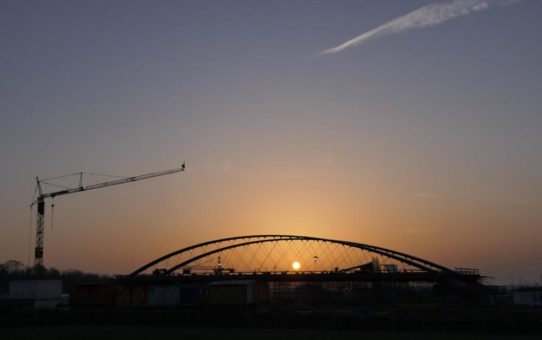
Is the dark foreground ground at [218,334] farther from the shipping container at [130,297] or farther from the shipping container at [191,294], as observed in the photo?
the shipping container at [130,297]

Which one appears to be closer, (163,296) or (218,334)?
(218,334)

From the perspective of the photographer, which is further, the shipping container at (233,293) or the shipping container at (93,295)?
the shipping container at (93,295)

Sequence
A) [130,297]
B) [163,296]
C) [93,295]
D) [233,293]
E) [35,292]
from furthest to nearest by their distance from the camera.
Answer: [35,292] < [130,297] < [163,296] < [93,295] < [233,293]

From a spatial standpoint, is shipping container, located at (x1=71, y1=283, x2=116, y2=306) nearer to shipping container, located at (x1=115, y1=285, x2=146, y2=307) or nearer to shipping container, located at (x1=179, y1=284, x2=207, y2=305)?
shipping container, located at (x1=115, y1=285, x2=146, y2=307)

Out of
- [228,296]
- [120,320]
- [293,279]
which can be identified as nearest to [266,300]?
[228,296]

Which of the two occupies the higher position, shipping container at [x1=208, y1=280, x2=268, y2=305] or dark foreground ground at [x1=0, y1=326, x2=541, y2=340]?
shipping container at [x1=208, y1=280, x2=268, y2=305]

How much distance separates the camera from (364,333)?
5206 cm

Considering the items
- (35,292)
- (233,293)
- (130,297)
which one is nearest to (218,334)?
(233,293)

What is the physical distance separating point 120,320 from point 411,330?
30.9m

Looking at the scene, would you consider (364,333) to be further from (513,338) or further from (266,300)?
(266,300)

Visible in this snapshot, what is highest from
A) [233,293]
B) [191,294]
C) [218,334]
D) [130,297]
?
[233,293]

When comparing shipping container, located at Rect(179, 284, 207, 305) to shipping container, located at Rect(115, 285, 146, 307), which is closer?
shipping container, located at Rect(179, 284, 207, 305)

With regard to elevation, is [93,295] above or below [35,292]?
below

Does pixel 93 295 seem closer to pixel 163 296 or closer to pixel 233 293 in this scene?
pixel 163 296
